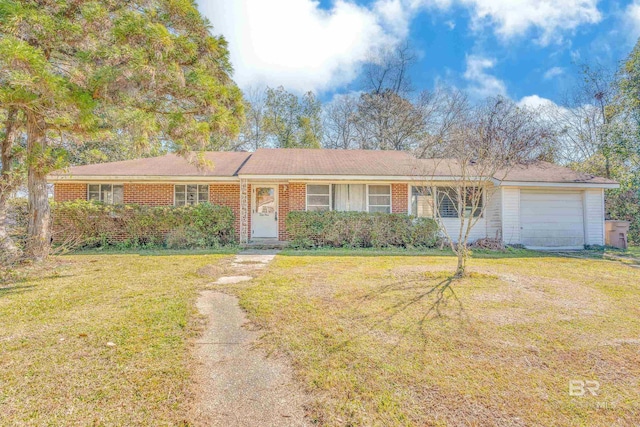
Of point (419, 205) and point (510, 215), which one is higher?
point (419, 205)

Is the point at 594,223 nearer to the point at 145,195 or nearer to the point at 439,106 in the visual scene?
the point at 439,106

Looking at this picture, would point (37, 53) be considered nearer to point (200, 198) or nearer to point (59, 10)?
point (59, 10)

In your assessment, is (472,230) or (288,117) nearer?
(472,230)

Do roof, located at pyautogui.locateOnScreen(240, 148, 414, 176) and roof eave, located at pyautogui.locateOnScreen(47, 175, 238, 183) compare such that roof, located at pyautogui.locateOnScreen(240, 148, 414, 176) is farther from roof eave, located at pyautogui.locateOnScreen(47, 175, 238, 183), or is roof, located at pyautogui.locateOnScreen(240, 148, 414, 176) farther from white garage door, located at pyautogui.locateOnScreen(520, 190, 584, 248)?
white garage door, located at pyautogui.locateOnScreen(520, 190, 584, 248)

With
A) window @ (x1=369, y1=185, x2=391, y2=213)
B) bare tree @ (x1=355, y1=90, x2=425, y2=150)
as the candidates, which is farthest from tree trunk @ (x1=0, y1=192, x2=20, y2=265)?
bare tree @ (x1=355, y1=90, x2=425, y2=150)

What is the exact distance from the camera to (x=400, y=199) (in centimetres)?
1214

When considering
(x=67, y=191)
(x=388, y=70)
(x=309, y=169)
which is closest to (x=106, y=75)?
(x=309, y=169)

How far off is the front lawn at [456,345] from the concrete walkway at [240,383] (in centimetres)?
17

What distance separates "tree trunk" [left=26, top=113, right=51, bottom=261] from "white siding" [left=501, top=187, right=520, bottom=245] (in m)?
13.9

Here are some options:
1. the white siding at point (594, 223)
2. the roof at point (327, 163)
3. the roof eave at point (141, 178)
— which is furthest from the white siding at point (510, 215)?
the roof eave at point (141, 178)

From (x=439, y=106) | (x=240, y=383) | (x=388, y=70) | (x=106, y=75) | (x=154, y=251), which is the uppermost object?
(x=388, y=70)

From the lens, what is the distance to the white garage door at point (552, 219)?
11.8 meters

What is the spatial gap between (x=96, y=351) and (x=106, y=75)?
5.05 meters

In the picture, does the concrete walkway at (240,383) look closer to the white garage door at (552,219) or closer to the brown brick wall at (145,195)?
the brown brick wall at (145,195)
